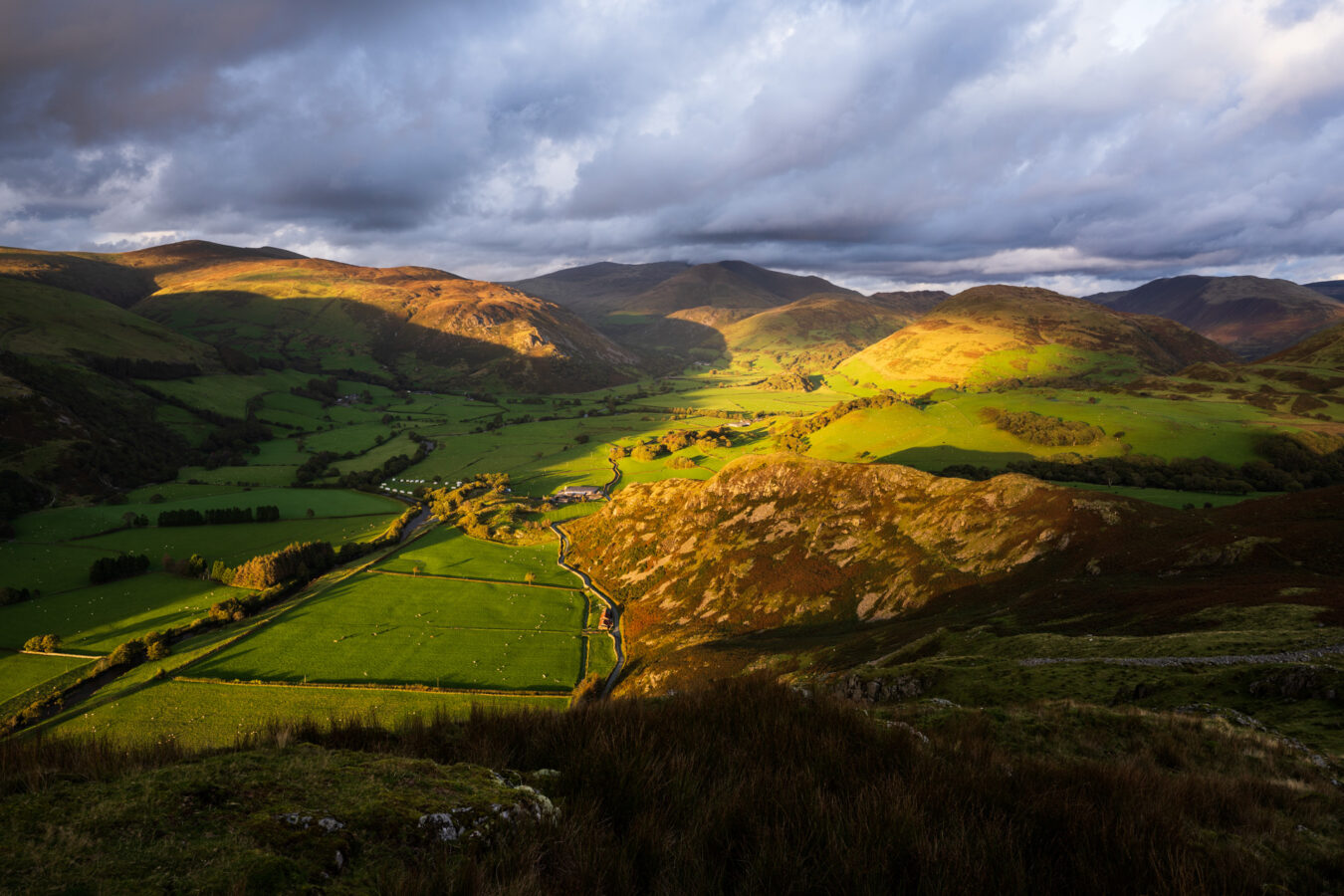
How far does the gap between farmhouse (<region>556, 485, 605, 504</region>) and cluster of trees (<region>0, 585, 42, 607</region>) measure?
216ft

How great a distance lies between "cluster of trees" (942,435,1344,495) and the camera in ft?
257

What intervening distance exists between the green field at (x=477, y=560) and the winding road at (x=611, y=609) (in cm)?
128

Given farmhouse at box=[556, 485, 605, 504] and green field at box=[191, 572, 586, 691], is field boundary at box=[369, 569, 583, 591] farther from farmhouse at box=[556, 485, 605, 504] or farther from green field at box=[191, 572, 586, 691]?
farmhouse at box=[556, 485, 605, 504]

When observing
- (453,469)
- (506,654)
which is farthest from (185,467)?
(506,654)

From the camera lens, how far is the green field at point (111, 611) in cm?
5166

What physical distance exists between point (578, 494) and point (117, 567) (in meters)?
64.2

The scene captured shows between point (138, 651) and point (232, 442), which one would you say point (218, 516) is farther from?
point (232, 442)

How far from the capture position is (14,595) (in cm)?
5712

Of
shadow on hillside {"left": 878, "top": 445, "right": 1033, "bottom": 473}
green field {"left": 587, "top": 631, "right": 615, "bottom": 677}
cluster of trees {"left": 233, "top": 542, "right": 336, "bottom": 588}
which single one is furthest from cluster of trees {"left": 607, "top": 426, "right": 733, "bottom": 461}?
green field {"left": 587, "top": 631, "right": 615, "bottom": 677}

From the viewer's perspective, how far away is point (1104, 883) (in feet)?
11.9

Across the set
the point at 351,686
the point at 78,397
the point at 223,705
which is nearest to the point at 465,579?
the point at 351,686

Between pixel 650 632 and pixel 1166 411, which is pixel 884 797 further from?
pixel 1166 411

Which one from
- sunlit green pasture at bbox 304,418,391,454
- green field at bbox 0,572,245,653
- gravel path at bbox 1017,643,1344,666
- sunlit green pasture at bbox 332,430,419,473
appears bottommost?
green field at bbox 0,572,245,653

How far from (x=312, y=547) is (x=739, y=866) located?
85617 mm
